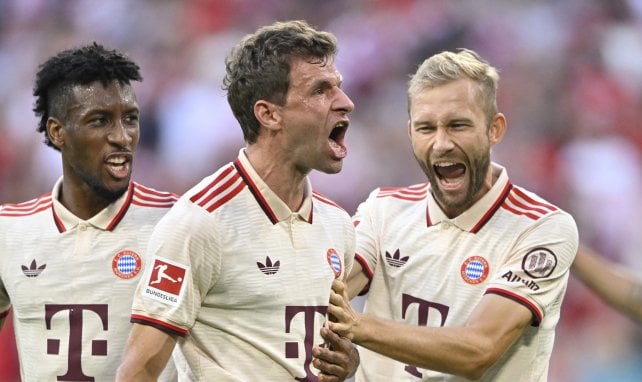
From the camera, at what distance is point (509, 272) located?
12.1ft

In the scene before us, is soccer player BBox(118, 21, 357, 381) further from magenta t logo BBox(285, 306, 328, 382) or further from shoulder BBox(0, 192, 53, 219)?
shoulder BBox(0, 192, 53, 219)

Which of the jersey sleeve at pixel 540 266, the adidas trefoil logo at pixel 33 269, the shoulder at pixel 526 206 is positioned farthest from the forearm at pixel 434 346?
the adidas trefoil logo at pixel 33 269

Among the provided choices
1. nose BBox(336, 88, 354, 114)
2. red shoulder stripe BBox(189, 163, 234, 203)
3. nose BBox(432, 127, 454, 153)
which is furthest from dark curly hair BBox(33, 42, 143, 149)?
nose BBox(432, 127, 454, 153)

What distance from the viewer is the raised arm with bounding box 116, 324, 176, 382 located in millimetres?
2988

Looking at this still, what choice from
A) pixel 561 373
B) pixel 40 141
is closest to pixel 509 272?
pixel 561 373

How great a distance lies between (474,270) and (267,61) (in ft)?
3.55

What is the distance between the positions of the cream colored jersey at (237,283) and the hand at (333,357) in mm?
62

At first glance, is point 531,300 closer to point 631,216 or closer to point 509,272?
point 509,272

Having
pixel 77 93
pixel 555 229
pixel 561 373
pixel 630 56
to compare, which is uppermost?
pixel 630 56

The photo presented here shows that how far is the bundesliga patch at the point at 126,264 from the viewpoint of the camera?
366 centimetres

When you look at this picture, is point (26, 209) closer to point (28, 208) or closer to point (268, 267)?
point (28, 208)

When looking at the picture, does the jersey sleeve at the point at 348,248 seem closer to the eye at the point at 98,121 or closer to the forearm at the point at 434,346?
the forearm at the point at 434,346

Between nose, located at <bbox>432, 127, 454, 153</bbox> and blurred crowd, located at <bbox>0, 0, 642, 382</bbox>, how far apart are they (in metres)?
2.97

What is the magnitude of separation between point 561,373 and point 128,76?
3547mm
